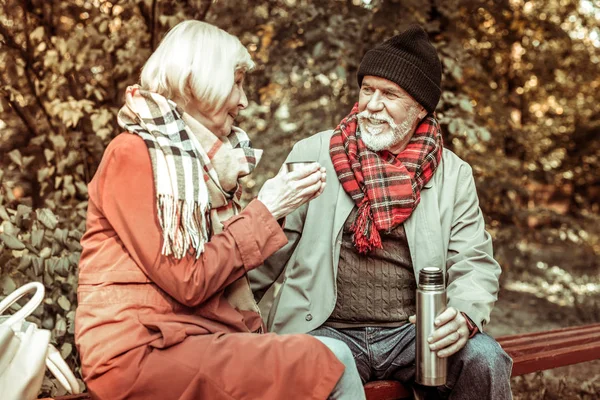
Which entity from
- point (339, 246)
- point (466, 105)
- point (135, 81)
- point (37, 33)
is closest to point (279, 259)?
point (339, 246)

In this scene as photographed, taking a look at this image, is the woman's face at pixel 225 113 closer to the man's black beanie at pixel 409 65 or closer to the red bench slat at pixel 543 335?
the man's black beanie at pixel 409 65

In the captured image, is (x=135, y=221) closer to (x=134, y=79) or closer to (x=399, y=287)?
(x=399, y=287)

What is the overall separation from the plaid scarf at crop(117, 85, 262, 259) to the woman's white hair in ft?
0.22

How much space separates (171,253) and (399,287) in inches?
45.6

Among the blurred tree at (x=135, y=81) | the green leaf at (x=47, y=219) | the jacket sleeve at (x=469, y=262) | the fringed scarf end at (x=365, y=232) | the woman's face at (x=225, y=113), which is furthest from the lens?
the blurred tree at (x=135, y=81)

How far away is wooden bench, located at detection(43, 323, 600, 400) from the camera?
129 inches

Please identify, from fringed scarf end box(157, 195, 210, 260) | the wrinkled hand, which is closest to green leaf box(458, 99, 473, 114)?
the wrinkled hand

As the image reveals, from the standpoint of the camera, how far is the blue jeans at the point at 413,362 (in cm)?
Result: 259

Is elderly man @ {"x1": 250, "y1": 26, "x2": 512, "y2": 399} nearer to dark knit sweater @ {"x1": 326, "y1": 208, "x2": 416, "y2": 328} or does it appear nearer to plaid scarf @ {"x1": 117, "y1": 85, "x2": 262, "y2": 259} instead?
dark knit sweater @ {"x1": 326, "y1": 208, "x2": 416, "y2": 328}

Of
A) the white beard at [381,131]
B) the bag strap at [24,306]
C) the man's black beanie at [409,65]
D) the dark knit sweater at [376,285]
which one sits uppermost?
the man's black beanie at [409,65]

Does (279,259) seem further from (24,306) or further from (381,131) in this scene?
(24,306)

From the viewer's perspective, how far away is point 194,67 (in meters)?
2.31

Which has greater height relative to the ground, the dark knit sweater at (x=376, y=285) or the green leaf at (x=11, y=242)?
the green leaf at (x=11, y=242)

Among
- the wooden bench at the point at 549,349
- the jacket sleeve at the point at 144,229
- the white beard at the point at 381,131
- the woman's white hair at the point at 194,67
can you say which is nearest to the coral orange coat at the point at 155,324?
the jacket sleeve at the point at 144,229
